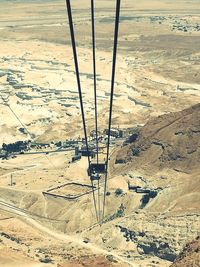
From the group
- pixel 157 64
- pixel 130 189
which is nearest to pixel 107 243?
pixel 130 189

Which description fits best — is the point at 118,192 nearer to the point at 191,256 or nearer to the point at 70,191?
the point at 70,191

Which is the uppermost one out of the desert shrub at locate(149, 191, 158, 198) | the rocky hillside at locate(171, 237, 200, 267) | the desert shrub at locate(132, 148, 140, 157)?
the rocky hillside at locate(171, 237, 200, 267)

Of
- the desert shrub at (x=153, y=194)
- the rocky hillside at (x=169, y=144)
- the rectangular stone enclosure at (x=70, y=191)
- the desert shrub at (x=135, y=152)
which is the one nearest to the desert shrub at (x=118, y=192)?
the rectangular stone enclosure at (x=70, y=191)

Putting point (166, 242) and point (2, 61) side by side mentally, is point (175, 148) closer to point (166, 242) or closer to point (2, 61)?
point (166, 242)

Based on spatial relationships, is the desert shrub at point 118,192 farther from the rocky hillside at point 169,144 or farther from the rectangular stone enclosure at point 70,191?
the rocky hillside at point 169,144

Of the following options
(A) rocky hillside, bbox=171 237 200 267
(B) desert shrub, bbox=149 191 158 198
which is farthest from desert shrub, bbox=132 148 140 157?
(A) rocky hillside, bbox=171 237 200 267

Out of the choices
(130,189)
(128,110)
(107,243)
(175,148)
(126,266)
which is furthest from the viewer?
(128,110)

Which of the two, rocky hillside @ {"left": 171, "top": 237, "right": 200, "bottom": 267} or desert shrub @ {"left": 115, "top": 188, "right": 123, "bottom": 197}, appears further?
desert shrub @ {"left": 115, "top": 188, "right": 123, "bottom": 197}

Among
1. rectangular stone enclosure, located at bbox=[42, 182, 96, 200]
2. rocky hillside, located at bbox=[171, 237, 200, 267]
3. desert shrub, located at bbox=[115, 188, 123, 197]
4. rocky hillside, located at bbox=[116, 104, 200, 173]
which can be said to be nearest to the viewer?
rocky hillside, located at bbox=[171, 237, 200, 267]

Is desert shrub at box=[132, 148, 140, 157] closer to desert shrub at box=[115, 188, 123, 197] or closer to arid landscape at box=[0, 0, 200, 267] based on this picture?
arid landscape at box=[0, 0, 200, 267]
